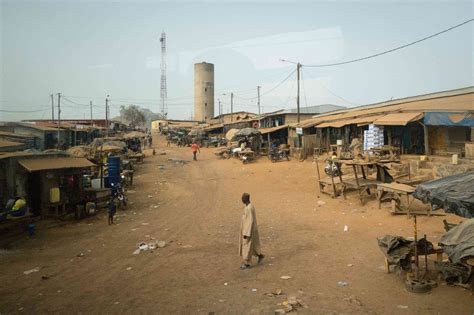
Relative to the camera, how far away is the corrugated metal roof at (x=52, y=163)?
35.9 ft

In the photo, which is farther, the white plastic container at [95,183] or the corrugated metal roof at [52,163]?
the white plastic container at [95,183]

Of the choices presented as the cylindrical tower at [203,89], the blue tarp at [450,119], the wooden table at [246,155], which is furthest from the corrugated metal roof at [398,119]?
the cylindrical tower at [203,89]

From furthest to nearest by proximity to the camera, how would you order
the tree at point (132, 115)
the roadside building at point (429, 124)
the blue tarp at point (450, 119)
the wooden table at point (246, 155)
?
1. the tree at point (132, 115)
2. the wooden table at point (246, 155)
3. the roadside building at point (429, 124)
4. the blue tarp at point (450, 119)

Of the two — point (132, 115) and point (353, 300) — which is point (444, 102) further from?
point (132, 115)

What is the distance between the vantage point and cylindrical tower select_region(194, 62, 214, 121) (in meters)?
70.5

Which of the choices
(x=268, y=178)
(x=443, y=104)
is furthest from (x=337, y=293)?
(x=443, y=104)

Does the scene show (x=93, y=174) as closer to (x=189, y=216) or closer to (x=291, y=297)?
(x=189, y=216)

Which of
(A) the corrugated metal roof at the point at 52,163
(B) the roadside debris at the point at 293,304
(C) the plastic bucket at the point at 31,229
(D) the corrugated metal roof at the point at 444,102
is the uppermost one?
(D) the corrugated metal roof at the point at 444,102

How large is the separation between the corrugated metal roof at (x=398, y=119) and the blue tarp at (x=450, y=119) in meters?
0.45

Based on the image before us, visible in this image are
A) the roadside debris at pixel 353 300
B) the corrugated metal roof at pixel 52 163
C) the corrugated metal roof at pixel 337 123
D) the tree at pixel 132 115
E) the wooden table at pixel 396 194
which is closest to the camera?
the roadside debris at pixel 353 300

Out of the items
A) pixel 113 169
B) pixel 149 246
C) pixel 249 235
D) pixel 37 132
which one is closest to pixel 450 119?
pixel 249 235

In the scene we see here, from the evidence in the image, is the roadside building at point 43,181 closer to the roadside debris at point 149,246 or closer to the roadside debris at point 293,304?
the roadside debris at point 149,246

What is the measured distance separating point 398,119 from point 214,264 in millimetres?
12643

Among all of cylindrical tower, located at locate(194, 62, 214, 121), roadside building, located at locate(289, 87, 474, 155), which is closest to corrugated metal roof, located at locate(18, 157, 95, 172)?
roadside building, located at locate(289, 87, 474, 155)
